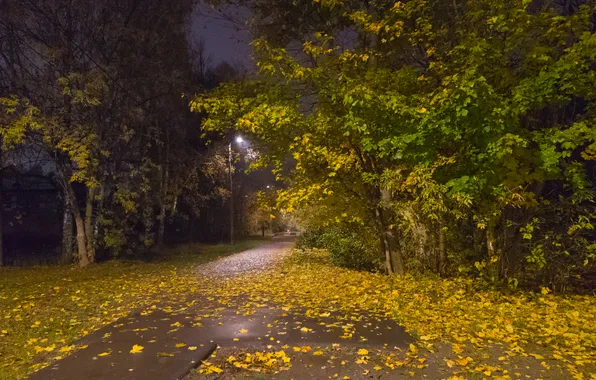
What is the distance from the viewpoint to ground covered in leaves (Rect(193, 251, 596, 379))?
5314mm

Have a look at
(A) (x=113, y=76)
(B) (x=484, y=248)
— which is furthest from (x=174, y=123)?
→ (B) (x=484, y=248)

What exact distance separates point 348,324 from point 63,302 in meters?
6.22

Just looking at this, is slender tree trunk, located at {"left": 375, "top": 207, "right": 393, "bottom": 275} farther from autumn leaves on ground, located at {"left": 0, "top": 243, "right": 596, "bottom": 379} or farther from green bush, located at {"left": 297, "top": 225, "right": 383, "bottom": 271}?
green bush, located at {"left": 297, "top": 225, "right": 383, "bottom": 271}

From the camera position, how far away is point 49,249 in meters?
28.0

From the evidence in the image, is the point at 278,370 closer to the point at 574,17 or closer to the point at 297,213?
the point at 574,17

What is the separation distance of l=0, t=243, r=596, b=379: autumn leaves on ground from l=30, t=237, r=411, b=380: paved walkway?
0.58 feet

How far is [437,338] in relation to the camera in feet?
21.5

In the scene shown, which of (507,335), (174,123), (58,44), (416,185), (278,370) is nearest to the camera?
(278,370)

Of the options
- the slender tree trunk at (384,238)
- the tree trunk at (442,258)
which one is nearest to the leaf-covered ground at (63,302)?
the slender tree trunk at (384,238)

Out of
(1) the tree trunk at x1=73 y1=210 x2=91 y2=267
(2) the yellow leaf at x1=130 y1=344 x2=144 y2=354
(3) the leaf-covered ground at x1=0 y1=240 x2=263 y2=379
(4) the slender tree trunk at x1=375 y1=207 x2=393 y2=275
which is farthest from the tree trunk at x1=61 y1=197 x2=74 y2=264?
(2) the yellow leaf at x1=130 y1=344 x2=144 y2=354

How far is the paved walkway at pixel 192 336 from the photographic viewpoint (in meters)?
5.27

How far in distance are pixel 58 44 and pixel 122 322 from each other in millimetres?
12657

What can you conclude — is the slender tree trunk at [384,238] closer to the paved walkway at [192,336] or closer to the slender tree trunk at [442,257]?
the slender tree trunk at [442,257]

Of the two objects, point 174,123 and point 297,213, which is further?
point 174,123
